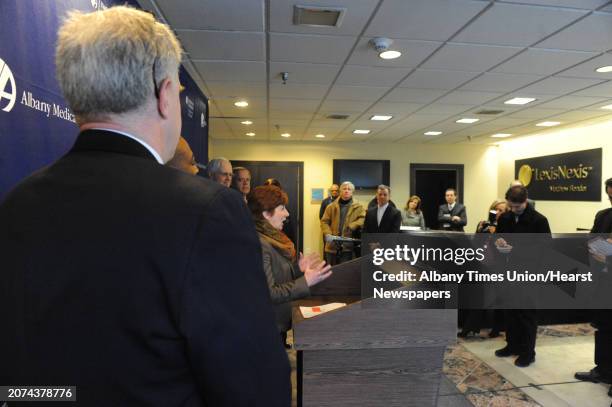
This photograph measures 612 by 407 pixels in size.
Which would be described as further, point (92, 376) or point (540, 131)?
point (540, 131)

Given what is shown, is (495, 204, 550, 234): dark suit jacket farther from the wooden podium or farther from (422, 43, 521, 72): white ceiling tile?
the wooden podium

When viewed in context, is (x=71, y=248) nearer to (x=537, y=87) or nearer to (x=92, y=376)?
(x=92, y=376)

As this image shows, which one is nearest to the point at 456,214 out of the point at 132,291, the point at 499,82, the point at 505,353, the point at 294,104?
the point at 499,82

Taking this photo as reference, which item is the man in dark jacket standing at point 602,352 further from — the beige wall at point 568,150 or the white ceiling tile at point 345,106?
the beige wall at point 568,150

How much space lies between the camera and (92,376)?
1.72ft

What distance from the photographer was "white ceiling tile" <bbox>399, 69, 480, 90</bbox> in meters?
3.83

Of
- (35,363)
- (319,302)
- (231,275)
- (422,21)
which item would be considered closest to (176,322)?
(231,275)

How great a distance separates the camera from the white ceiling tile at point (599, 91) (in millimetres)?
4199

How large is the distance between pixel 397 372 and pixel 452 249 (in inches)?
95.4

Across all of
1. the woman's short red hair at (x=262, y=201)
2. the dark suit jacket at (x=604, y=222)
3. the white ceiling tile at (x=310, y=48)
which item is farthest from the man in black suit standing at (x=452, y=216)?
the woman's short red hair at (x=262, y=201)

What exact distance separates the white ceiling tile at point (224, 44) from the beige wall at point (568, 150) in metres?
6.19

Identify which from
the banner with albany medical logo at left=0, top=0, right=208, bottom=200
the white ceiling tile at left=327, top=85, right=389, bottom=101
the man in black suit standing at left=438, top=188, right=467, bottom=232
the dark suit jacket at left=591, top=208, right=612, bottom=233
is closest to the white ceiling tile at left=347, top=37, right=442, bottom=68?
the white ceiling tile at left=327, top=85, right=389, bottom=101

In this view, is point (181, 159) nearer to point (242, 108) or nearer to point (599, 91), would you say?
point (242, 108)

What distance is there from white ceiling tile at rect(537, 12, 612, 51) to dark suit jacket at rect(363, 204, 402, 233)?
242 centimetres
